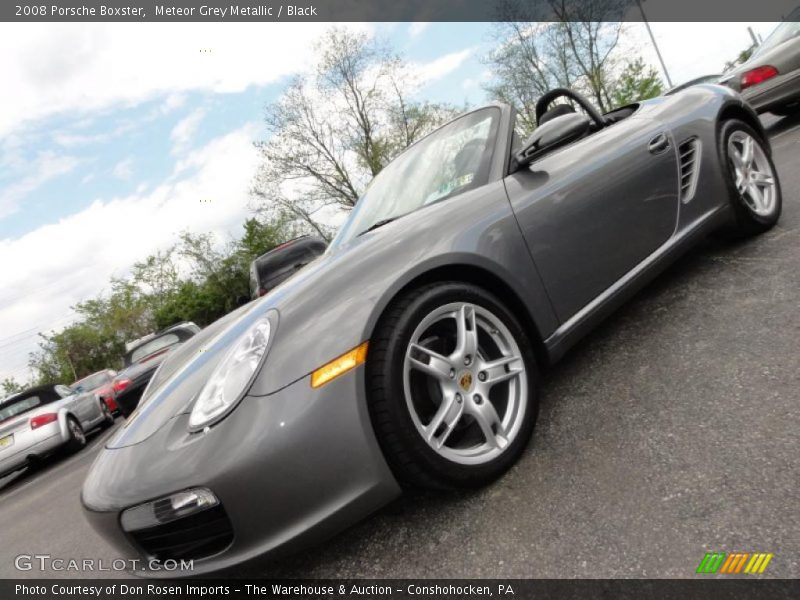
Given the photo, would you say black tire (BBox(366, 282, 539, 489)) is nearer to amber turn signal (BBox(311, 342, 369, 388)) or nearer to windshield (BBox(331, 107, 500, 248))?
amber turn signal (BBox(311, 342, 369, 388))

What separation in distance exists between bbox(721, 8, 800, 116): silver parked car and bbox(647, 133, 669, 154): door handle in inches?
186

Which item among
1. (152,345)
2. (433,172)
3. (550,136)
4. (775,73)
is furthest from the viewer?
(152,345)

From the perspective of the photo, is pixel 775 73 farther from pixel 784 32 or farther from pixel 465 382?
pixel 465 382

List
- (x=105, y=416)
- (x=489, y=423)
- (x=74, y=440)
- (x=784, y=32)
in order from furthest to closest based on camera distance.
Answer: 1. (x=105, y=416)
2. (x=74, y=440)
3. (x=784, y=32)
4. (x=489, y=423)

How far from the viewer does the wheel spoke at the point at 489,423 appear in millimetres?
1885

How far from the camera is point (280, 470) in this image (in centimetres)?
152

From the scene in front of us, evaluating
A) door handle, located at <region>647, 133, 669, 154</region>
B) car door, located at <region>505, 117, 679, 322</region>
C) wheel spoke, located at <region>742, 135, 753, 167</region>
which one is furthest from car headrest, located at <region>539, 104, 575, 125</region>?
wheel spoke, located at <region>742, 135, 753, 167</region>

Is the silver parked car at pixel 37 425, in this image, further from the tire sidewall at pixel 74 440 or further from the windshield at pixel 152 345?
the windshield at pixel 152 345

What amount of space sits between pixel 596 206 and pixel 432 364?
120 cm

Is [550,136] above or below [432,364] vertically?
above

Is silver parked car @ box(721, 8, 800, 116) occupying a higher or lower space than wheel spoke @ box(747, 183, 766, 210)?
higher

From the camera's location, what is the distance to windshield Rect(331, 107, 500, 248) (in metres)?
2.49

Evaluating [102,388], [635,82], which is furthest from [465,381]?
[635,82]

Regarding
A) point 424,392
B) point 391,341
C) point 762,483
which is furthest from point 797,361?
point 391,341
